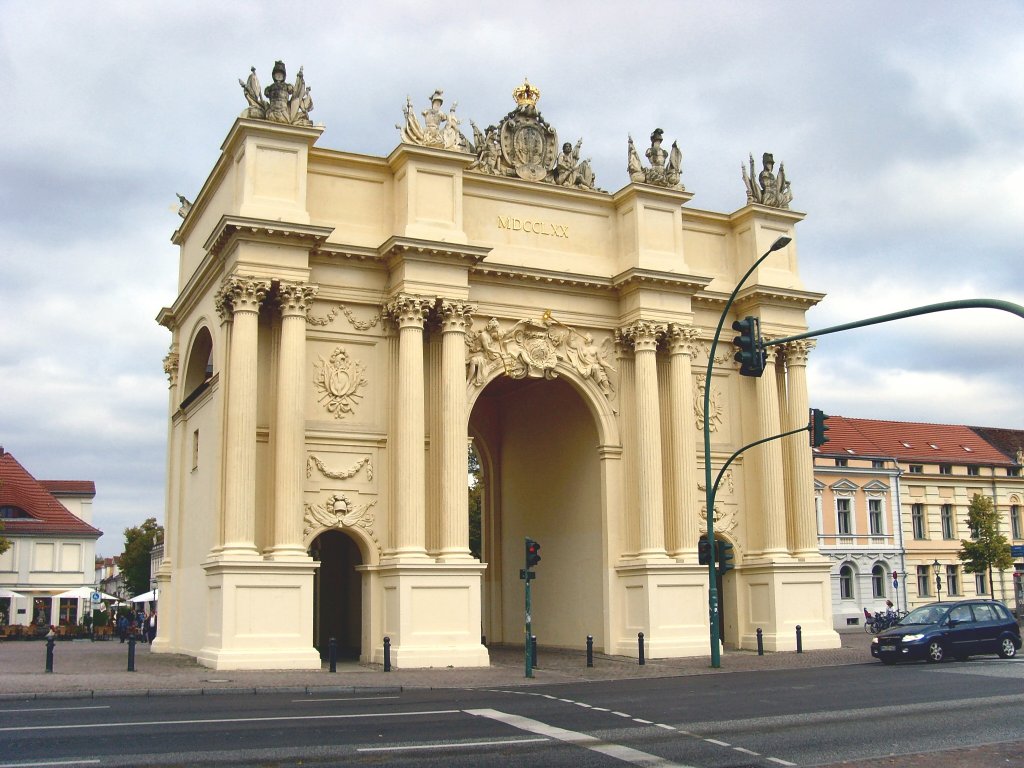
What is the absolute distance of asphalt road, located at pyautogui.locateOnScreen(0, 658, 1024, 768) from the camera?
11.6 metres

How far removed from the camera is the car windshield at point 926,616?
85.8ft

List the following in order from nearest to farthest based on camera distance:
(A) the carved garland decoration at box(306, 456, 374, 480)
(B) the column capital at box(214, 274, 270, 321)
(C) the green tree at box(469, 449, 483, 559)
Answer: (B) the column capital at box(214, 274, 270, 321) → (A) the carved garland decoration at box(306, 456, 374, 480) → (C) the green tree at box(469, 449, 483, 559)

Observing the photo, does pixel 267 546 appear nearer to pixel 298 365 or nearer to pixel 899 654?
pixel 298 365

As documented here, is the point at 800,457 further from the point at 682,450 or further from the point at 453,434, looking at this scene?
the point at 453,434

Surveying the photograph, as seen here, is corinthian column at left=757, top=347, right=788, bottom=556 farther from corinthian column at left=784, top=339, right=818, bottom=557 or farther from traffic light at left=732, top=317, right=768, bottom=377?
A: traffic light at left=732, top=317, right=768, bottom=377

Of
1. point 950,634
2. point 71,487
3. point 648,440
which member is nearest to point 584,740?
point 950,634

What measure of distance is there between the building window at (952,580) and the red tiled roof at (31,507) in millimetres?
47782

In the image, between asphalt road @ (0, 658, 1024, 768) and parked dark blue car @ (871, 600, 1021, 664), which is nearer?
asphalt road @ (0, 658, 1024, 768)

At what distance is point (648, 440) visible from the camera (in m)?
30.5

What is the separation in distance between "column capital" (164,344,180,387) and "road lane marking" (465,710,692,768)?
21597 millimetres

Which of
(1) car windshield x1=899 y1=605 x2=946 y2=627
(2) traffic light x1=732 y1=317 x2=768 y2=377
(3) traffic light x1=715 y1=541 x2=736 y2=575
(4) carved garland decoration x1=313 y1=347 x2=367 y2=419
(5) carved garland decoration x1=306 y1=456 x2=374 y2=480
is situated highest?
(4) carved garland decoration x1=313 y1=347 x2=367 y2=419

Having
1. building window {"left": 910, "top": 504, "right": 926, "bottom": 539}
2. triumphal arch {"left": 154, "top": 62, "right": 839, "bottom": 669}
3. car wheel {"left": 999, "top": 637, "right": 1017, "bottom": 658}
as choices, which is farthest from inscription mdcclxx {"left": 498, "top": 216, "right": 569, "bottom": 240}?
building window {"left": 910, "top": 504, "right": 926, "bottom": 539}

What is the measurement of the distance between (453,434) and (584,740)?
15.5 meters

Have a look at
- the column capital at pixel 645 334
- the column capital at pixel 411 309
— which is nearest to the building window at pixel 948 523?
the column capital at pixel 645 334
